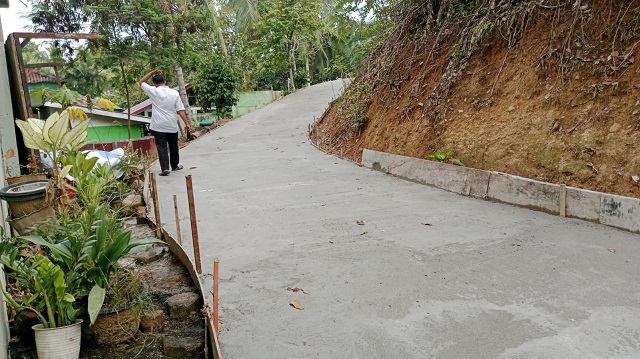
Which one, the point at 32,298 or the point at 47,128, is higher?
the point at 47,128

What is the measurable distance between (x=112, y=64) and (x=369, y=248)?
11.7 metres

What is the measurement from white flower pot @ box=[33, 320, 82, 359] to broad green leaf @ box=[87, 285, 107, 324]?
0.13 meters

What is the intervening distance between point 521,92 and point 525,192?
5.81 ft

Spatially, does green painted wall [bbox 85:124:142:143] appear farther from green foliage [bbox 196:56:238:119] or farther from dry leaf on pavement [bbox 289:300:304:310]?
dry leaf on pavement [bbox 289:300:304:310]

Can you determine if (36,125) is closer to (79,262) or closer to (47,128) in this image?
(47,128)

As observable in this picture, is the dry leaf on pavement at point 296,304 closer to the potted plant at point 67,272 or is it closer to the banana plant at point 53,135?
the potted plant at point 67,272

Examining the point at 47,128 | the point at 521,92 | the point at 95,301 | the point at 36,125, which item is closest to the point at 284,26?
the point at 521,92

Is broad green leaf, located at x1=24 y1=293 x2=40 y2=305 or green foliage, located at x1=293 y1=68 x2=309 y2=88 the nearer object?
broad green leaf, located at x1=24 y1=293 x2=40 y2=305

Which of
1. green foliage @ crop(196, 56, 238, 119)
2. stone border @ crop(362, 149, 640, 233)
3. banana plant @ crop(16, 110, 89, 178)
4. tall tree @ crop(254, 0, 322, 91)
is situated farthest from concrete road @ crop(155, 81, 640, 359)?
tall tree @ crop(254, 0, 322, 91)

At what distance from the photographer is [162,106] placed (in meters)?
7.22

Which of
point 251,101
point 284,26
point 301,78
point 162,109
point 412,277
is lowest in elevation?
point 412,277

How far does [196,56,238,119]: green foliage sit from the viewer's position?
1938 centimetres

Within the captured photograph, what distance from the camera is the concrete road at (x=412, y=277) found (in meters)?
2.40

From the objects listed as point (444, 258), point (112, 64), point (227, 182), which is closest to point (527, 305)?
point (444, 258)
